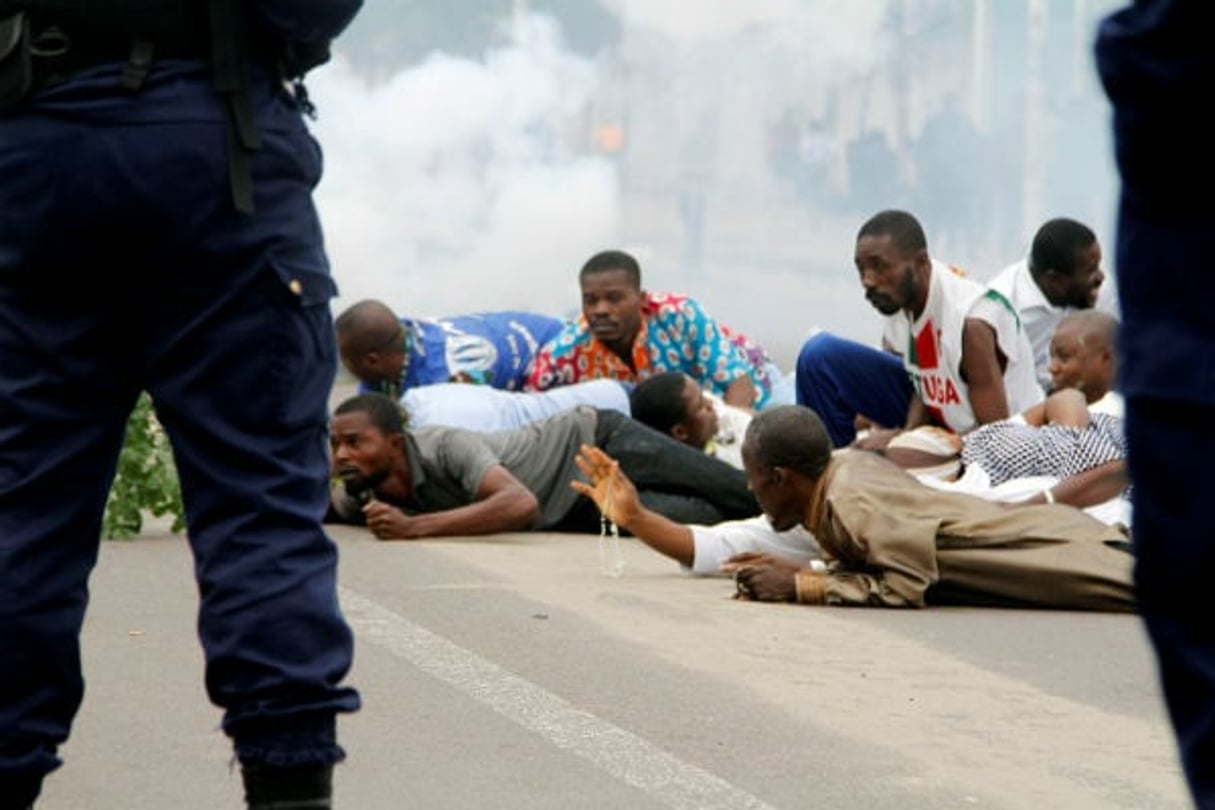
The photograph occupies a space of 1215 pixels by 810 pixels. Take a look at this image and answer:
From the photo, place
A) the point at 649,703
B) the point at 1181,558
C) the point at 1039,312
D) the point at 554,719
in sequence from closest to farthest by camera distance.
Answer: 1. the point at 1181,558
2. the point at 554,719
3. the point at 649,703
4. the point at 1039,312

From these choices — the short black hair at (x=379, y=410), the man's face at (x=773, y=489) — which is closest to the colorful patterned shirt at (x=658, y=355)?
the short black hair at (x=379, y=410)

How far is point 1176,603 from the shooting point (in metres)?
2.48

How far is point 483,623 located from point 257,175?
3.28 m

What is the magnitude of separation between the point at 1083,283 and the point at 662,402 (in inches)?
63.2

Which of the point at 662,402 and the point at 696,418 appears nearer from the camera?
the point at 662,402

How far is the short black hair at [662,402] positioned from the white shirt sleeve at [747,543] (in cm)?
198

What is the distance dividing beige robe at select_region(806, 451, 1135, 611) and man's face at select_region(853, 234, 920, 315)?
6.82ft

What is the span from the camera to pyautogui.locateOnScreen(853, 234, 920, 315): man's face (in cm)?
950

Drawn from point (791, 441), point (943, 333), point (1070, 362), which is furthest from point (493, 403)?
point (791, 441)

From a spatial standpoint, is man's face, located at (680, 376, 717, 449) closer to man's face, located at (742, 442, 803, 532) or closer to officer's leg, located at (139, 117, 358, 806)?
man's face, located at (742, 442, 803, 532)

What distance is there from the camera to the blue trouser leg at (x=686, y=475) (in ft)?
30.0

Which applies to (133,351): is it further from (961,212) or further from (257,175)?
(961,212)

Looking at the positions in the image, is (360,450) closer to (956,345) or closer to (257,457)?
(956,345)

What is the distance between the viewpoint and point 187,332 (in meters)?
3.62
